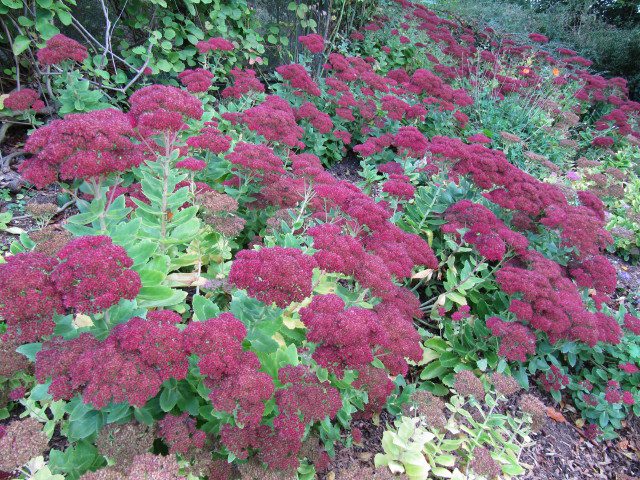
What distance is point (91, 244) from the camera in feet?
5.89

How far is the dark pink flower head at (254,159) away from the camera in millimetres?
3328

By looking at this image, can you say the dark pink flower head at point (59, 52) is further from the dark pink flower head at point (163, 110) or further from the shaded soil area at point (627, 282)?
the shaded soil area at point (627, 282)

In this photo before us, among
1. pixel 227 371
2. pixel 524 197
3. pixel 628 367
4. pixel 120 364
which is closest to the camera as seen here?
pixel 120 364

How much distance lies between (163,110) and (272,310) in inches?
51.4

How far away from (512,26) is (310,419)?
15321 millimetres

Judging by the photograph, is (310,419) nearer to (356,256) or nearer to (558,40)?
(356,256)

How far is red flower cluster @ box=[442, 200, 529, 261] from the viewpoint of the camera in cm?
326

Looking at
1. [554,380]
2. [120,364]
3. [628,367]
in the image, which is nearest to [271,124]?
[120,364]

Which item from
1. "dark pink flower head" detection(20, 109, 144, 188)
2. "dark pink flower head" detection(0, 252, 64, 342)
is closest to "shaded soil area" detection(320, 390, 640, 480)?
"dark pink flower head" detection(0, 252, 64, 342)

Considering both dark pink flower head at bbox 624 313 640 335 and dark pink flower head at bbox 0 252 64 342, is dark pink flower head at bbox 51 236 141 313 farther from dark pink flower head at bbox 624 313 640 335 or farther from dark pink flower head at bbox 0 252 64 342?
dark pink flower head at bbox 624 313 640 335

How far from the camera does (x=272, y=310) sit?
2.13 m

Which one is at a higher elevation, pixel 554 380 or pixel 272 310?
pixel 272 310

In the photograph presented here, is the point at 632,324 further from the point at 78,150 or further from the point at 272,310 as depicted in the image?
the point at 78,150

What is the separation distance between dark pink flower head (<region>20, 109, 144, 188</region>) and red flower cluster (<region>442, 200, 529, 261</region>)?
2.42 metres
